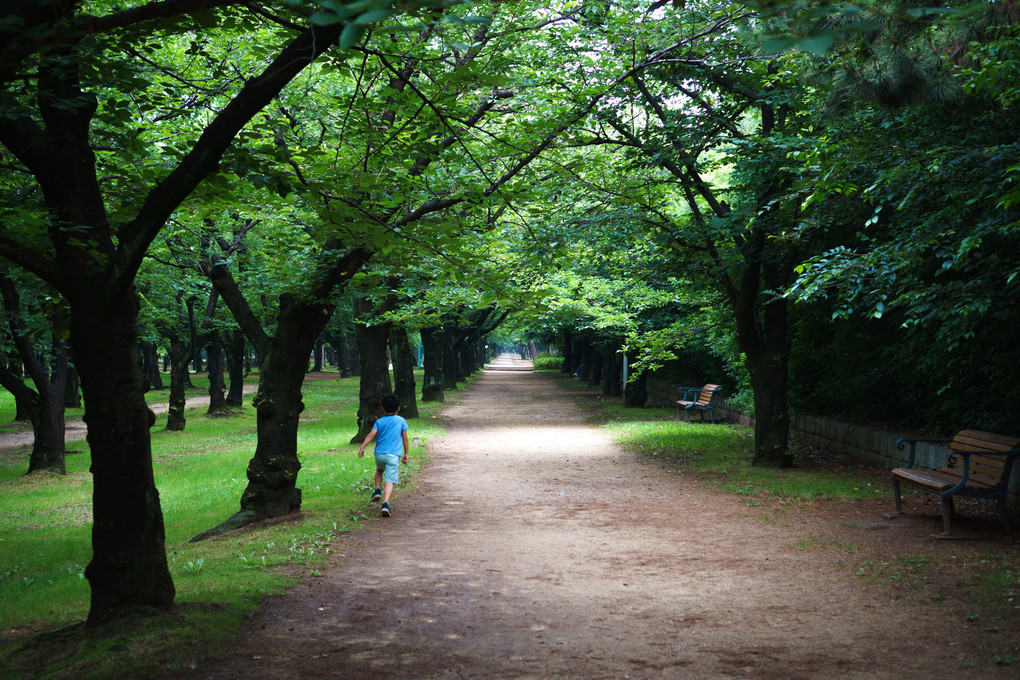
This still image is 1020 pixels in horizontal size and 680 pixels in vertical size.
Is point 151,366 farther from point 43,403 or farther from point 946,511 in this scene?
point 946,511

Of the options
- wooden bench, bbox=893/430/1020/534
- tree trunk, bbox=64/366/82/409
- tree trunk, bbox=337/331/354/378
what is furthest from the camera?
tree trunk, bbox=337/331/354/378

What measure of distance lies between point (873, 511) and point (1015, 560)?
2473 millimetres

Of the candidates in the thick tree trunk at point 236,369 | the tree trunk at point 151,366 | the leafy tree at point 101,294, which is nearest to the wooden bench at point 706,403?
the leafy tree at point 101,294

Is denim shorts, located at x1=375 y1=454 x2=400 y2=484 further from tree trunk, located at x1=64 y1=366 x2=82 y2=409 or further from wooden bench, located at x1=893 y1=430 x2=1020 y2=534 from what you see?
tree trunk, located at x1=64 y1=366 x2=82 y2=409

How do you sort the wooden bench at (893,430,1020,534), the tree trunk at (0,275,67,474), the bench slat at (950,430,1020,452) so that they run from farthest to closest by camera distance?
the tree trunk at (0,275,67,474) → the bench slat at (950,430,1020,452) → the wooden bench at (893,430,1020,534)

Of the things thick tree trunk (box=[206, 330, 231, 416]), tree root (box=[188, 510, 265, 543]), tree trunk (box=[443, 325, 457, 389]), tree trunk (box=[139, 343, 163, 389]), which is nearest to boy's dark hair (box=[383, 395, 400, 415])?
tree root (box=[188, 510, 265, 543])

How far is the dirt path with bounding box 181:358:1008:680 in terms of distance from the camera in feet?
14.5

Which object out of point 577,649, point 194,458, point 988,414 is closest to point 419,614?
point 577,649

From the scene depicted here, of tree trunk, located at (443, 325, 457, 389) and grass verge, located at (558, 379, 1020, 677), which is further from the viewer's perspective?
tree trunk, located at (443, 325, 457, 389)

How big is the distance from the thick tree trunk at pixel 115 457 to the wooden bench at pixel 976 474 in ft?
23.3

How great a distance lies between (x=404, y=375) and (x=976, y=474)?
17.3m

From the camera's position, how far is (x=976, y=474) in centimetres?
779

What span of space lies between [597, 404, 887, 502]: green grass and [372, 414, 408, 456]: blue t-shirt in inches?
187

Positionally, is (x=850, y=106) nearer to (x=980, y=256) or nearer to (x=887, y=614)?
(x=980, y=256)
